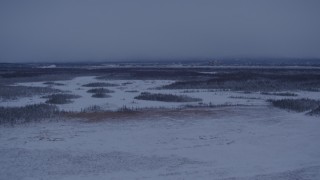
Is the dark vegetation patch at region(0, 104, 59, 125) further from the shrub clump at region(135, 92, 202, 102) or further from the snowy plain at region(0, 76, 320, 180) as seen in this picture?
the shrub clump at region(135, 92, 202, 102)

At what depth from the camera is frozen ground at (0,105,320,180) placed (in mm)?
10406

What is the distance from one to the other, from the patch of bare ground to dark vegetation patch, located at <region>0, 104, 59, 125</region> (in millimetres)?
1053

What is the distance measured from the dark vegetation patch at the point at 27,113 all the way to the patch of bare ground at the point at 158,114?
105 cm

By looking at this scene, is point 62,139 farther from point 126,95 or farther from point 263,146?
point 126,95

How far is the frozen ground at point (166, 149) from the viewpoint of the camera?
34.1ft

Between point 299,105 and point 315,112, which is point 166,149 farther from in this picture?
point 299,105

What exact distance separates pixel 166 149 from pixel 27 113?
9.50m

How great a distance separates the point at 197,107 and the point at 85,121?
6890 millimetres

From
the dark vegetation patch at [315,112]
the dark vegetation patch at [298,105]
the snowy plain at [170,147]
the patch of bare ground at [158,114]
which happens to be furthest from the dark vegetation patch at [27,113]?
the dark vegetation patch at [315,112]

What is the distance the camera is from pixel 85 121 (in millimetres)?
18203

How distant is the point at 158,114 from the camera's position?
65.7 feet

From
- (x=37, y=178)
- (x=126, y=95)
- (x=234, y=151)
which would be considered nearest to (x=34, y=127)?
(x=37, y=178)

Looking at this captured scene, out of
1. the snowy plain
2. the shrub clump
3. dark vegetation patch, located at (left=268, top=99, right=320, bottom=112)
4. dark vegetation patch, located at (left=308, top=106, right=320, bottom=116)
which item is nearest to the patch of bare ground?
the snowy plain

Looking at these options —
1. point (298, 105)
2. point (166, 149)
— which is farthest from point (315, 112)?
point (166, 149)
